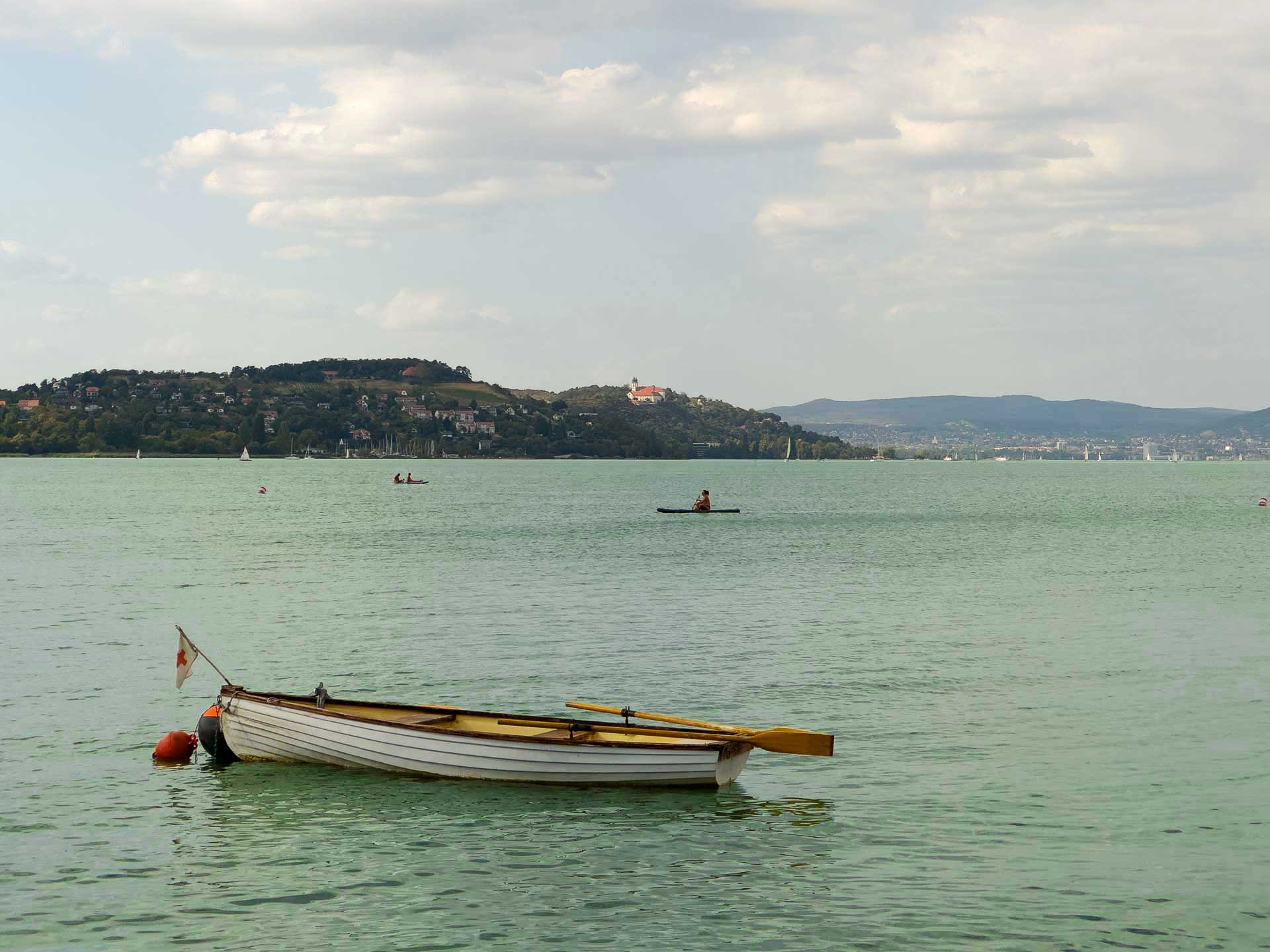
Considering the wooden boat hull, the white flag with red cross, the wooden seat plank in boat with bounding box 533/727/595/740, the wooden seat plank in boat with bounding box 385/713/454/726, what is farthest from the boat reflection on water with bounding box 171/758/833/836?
the white flag with red cross

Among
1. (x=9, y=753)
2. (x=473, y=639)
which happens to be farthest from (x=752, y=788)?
(x=473, y=639)

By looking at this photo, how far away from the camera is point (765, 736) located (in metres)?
23.2

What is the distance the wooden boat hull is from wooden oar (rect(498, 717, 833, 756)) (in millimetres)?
145

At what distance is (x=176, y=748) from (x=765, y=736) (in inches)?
471

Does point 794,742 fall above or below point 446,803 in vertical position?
above

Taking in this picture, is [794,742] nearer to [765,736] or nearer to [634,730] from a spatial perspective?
[765,736]

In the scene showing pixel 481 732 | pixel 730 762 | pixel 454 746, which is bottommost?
pixel 730 762

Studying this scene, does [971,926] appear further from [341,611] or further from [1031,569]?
[1031,569]

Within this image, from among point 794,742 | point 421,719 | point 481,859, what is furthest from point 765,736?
point 421,719

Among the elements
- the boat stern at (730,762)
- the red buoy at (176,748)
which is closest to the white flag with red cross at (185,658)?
the red buoy at (176,748)

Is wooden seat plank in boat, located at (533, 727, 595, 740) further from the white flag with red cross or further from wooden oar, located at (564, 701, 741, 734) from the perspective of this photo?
the white flag with red cross

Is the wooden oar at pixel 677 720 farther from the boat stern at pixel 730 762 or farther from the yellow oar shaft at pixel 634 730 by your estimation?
the boat stern at pixel 730 762

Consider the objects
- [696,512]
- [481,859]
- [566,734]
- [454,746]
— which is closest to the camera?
[481,859]

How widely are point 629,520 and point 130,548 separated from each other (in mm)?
44437
